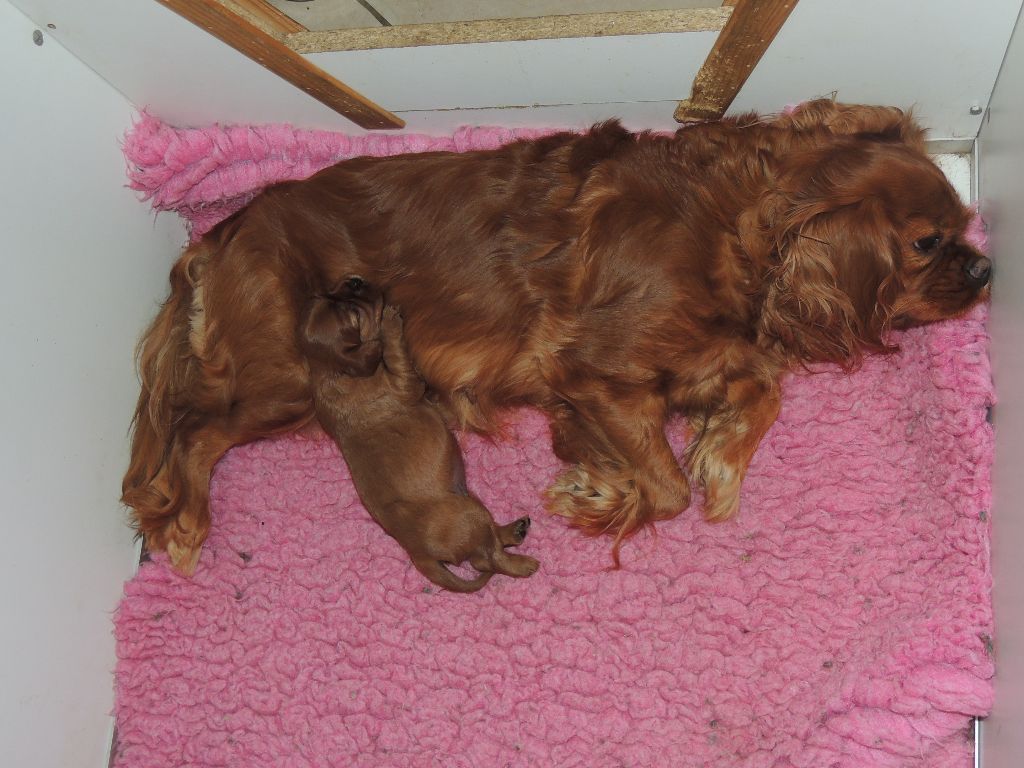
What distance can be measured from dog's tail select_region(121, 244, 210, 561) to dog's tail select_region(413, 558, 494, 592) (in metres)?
0.85

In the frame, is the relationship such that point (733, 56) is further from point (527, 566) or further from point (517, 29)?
point (527, 566)

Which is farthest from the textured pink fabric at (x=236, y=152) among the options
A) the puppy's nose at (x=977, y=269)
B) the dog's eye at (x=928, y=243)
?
the puppy's nose at (x=977, y=269)

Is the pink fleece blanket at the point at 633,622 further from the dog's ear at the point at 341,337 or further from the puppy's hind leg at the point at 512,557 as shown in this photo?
the dog's ear at the point at 341,337

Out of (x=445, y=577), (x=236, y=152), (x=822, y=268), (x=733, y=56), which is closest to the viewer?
(x=822, y=268)

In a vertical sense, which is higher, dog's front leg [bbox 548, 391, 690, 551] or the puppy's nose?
the puppy's nose

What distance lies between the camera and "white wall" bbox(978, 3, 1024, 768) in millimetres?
2609

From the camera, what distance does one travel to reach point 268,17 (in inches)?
113

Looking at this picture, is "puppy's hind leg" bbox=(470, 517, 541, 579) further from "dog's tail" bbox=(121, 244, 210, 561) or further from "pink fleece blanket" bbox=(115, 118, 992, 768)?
"dog's tail" bbox=(121, 244, 210, 561)

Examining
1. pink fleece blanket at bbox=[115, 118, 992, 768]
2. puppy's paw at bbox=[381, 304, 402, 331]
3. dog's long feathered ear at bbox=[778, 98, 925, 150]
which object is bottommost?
pink fleece blanket at bbox=[115, 118, 992, 768]

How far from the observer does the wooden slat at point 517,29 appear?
8.89ft

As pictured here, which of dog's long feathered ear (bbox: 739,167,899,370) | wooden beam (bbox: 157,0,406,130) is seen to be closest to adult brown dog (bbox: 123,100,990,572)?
dog's long feathered ear (bbox: 739,167,899,370)

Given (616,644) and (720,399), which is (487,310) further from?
(616,644)

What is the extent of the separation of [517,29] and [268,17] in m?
0.74

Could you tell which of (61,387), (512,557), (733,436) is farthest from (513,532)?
(61,387)
